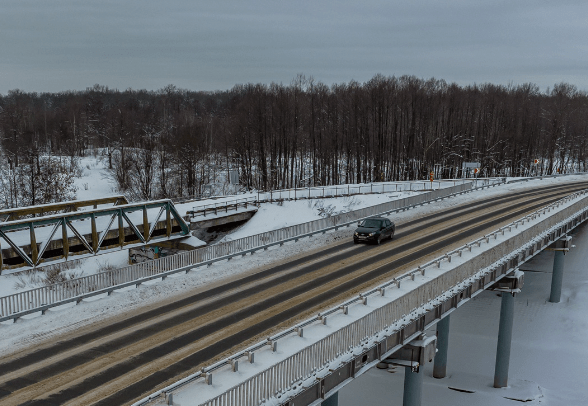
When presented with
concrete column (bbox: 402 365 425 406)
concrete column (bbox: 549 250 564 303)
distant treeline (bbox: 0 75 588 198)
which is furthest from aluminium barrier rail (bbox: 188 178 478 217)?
concrete column (bbox: 402 365 425 406)

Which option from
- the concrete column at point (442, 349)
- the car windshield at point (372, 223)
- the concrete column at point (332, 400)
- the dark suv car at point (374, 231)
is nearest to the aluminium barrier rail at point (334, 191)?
the car windshield at point (372, 223)

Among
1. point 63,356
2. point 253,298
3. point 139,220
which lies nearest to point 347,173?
point 139,220

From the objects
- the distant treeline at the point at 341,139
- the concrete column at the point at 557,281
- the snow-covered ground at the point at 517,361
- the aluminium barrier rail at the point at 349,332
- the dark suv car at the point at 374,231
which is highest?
the distant treeline at the point at 341,139

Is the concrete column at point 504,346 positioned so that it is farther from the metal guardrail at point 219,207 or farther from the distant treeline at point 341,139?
the distant treeline at point 341,139

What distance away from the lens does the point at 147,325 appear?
61.4 ft

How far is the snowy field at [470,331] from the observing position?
20.0 metres

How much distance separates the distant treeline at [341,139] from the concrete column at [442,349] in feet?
Result: 171

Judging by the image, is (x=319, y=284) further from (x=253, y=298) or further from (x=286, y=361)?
(x=286, y=361)

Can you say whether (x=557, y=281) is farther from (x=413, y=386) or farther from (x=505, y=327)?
(x=413, y=386)

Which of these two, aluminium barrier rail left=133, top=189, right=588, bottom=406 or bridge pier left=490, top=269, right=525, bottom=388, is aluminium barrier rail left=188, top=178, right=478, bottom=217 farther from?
aluminium barrier rail left=133, top=189, right=588, bottom=406

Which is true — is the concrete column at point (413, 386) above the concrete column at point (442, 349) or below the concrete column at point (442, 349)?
above

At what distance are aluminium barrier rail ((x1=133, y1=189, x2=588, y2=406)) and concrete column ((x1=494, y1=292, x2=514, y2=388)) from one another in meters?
2.09

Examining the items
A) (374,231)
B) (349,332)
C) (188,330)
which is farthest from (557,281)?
(188,330)

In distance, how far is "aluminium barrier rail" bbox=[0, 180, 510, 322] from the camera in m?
19.7
